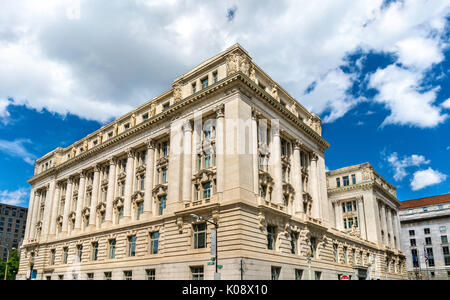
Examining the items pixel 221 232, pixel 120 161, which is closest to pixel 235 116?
pixel 221 232

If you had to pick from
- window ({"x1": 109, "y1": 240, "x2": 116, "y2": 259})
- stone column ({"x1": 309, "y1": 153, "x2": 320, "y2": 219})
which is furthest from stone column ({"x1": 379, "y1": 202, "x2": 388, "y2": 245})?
window ({"x1": 109, "y1": 240, "x2": 116, "y2": 259})

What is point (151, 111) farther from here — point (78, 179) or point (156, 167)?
point (78, 179)

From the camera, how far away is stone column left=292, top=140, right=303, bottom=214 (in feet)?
155

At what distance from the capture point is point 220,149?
40.2m

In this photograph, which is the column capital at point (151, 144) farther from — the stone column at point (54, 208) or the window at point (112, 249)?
the stone column at point (54, 208)

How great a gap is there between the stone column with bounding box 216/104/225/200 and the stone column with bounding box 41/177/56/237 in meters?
41.9

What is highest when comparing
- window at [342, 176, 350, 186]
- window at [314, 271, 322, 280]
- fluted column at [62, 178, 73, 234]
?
window at [342, 176, 350, 186]

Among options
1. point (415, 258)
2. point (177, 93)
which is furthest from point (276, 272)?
point (415, 258)

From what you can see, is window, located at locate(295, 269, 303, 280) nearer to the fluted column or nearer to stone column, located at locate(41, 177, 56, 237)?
the fluted column

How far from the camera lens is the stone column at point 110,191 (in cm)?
5275

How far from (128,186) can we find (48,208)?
24951 mm

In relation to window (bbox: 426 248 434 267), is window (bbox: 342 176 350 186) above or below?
above
